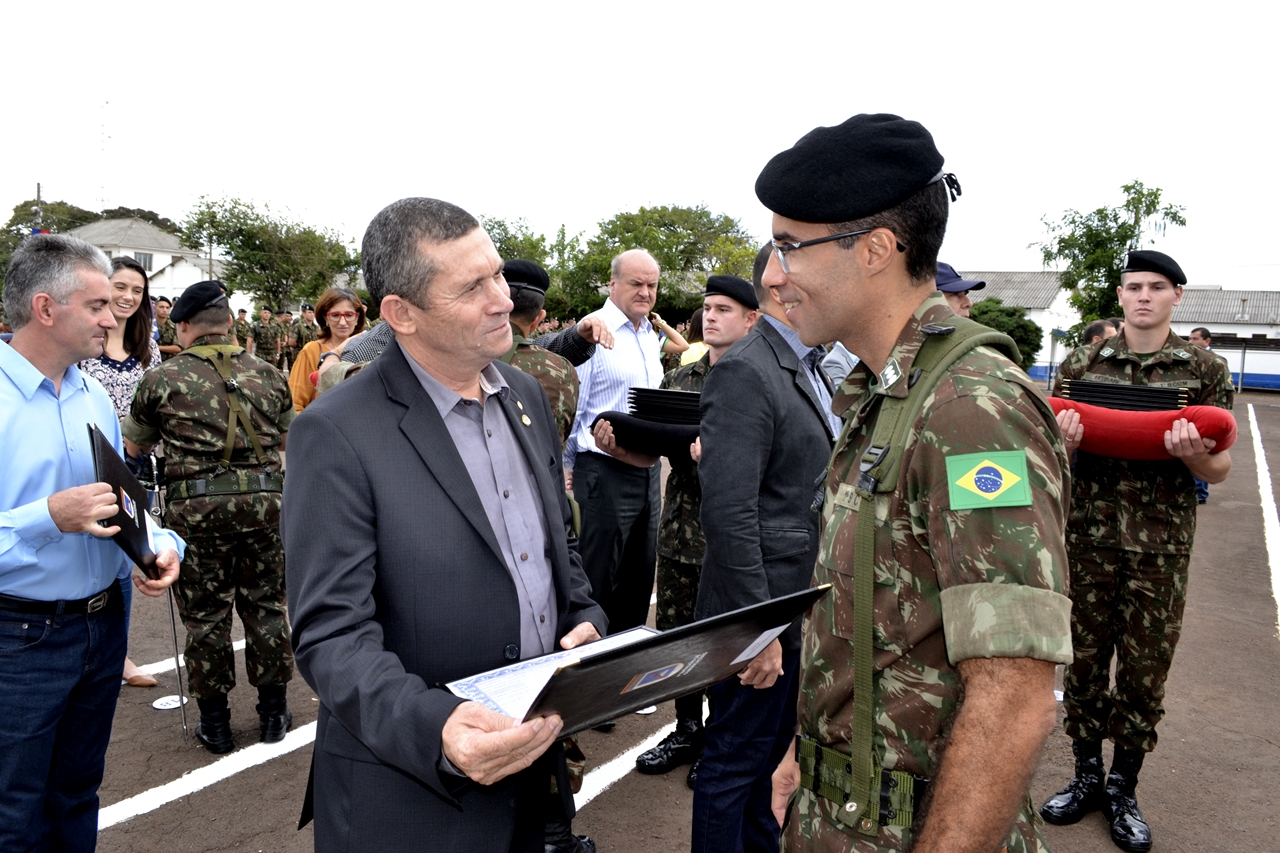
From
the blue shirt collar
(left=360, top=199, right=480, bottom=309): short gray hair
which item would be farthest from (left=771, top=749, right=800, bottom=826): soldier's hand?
the blue shirt collar

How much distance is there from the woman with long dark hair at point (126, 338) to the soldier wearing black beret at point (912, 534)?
4.77 m

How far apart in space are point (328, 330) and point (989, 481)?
680cm

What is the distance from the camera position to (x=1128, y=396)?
3.91 m

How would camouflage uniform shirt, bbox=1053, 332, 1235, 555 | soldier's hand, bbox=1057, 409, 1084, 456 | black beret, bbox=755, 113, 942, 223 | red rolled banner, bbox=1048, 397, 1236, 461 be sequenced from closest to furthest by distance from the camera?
1. black beret, bbox=755, 113, 942, 223
2. red rolled banner, bbox=1048, 397, 1236, 461
3. soldier's hand, bbox=1057, 409, 1084, 456
4. camouflage uniform shirt, bbox=1053, 332, 1235, 555

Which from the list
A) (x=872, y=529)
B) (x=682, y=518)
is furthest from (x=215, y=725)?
(x=872, y=529)

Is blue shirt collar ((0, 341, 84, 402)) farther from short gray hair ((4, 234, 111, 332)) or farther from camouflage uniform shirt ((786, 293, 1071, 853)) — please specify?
camouflage uniform shirt ((786, 293, 1071, 853))

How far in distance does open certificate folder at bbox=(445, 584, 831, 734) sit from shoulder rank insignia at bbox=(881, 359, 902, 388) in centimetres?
45

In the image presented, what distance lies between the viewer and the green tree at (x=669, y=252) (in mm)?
48812

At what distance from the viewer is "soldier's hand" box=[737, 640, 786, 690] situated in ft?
A: 9.32

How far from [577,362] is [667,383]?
715mm

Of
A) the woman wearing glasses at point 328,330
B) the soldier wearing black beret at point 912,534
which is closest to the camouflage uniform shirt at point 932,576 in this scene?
the soldier wearing black beret at point 912,534

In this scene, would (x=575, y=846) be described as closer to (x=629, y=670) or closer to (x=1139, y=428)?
(x=629, y=670)

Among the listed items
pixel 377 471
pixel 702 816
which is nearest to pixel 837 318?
pixel 377 471

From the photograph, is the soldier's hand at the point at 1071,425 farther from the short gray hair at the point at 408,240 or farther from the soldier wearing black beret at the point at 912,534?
the short gray hair at the point at 408,240
